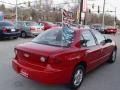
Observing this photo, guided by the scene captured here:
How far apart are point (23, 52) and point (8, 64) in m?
2.60

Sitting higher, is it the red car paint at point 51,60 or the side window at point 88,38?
the side window at point 88,38

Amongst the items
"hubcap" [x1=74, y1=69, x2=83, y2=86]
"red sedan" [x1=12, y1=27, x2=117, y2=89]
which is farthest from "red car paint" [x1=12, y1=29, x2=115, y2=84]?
"hubcap" [x1=74, y1=69, x2=83, y2=86]

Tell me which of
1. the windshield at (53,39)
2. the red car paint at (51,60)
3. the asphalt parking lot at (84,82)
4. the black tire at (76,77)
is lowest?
the asphalt parking lot at (84,82)

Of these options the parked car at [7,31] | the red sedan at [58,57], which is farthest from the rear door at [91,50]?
the parked car at [7,31]

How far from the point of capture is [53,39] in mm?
5945

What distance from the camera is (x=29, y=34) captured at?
61.3 feet

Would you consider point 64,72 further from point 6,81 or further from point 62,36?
point 6,81

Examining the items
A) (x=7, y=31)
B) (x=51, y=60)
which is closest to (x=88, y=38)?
(x=51, y=60)

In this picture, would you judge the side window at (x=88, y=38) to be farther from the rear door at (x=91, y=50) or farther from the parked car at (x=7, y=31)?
the parked car at (x=7, y=31)

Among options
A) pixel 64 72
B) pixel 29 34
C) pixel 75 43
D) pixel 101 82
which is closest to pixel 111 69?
pixel 101 82

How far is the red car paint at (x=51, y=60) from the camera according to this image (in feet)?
16.4

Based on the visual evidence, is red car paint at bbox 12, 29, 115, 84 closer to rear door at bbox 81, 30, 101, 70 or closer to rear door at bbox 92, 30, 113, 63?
rear door at bbox 81, 30, 101, 70

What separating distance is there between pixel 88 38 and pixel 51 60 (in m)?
1.72

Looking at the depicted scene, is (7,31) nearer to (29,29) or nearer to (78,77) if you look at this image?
(29,29)
